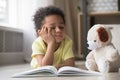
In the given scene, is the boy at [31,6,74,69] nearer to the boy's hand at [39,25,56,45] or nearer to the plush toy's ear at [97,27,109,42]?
the boy's hand at [39,25,56,45]

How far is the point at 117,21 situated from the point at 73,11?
1.71 feet

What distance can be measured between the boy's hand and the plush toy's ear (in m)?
0.25

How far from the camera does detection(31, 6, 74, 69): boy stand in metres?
1.46

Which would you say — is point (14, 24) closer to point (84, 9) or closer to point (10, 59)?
point (10, 59)

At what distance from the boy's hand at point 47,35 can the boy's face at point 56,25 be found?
0.07ft

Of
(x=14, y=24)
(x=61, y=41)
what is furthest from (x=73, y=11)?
(x=61, y=41)

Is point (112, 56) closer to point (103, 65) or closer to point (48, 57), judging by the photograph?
point (103, 65)


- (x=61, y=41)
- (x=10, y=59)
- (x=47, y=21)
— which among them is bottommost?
(x=10, y=59)

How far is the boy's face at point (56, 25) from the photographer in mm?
1492

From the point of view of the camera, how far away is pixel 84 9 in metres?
2.81

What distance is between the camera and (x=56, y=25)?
4.99 feet

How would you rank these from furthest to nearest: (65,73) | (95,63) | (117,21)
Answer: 1. (117,21)
2. (95,63)
3. (65,73)

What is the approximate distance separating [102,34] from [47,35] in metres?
0.30

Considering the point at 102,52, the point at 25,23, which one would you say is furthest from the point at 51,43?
the point at 25,23
